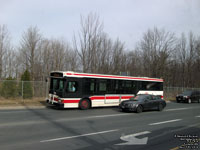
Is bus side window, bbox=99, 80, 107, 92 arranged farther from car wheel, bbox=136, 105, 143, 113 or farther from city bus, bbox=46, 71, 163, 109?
car wheel, bbox=136, 105, 143, 113

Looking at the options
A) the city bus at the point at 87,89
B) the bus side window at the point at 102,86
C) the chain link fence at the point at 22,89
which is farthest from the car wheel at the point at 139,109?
the chain link fence at the point at 22,89

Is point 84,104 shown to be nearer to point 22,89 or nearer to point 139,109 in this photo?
point 139,109

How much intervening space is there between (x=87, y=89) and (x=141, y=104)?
4660 mm

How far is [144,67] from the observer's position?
4678cm

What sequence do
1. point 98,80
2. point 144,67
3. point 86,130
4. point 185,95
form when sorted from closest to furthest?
point 86,130 → point 98,80 → point 185,95 → point 144,67

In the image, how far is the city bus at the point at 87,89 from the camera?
52.2 feet

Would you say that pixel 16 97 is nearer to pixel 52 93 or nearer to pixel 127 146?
pixel 52 93

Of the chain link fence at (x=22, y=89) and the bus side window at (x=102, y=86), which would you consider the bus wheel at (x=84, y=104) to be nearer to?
the bus side window at (x=102, y=86)

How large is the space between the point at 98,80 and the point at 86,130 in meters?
9.30

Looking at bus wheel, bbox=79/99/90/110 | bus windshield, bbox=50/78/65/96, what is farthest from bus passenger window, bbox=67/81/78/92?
bus wheel, bbox=79/99/90/110

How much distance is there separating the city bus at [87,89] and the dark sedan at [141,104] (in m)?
2.50

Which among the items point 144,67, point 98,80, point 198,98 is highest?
point 144,67

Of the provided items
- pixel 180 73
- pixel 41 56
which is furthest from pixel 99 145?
pixel 180 73

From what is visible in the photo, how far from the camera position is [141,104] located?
52.0 ft
